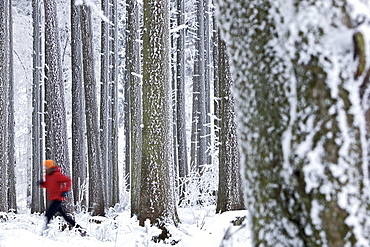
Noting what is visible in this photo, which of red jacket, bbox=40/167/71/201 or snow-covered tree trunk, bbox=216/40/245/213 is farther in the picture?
snow-covered tree trunk, bbox=216/40/245/213

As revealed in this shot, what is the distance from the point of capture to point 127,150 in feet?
59.8

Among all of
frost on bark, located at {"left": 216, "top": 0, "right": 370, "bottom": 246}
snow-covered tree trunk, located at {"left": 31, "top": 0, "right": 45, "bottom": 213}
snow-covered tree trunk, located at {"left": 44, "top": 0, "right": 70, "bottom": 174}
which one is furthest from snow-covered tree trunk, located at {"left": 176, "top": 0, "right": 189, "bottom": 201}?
frost on bark, located at {"left": 216, "top": 0, "right": 370, "bottom": 246}

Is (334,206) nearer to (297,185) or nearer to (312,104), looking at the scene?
(297,185)

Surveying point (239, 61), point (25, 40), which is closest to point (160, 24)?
point (239, 61)

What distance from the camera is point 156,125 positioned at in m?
6.82

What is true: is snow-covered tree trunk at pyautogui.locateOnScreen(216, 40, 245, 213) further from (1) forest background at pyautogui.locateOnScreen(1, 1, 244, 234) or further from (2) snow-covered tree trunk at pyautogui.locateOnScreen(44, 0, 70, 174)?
(2) snow-covered tree trunk at pyautogui.locateOnScreen(44, 0, 70, 174)

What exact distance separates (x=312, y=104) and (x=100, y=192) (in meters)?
11.6

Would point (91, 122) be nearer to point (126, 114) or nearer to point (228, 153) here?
point (126, 114)

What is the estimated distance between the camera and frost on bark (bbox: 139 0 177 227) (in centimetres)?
673

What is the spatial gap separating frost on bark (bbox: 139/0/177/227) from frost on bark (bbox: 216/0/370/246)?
16.8ft

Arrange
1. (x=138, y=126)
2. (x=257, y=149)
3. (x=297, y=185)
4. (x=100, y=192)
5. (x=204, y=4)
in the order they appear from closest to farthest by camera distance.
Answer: (x=297, y=185) < (x=257, y=149) < (x=138, y=126) < (x=100, y=192) < (x=204, y=4)

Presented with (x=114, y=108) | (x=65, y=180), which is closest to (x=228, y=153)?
(x=65, y=180)

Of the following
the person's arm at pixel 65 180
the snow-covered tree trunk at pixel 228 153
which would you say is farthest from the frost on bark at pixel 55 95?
the snow-covered tree trunk at pixel 228 153

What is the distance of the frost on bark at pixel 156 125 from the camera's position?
22.1ft
